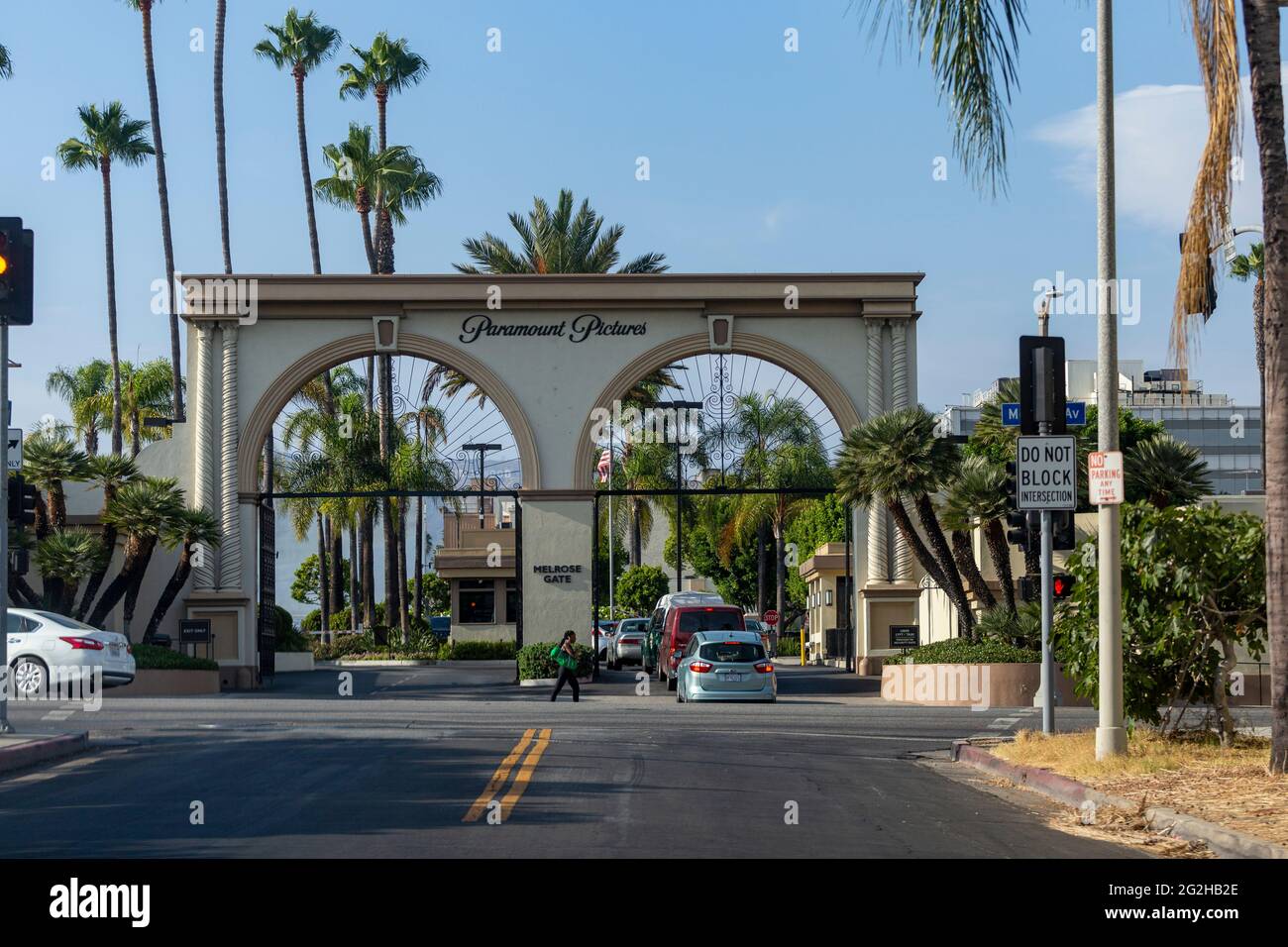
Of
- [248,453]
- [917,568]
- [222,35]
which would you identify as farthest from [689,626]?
[222,35]

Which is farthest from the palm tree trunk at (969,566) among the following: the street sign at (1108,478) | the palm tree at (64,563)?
the palm tree at (64,563)

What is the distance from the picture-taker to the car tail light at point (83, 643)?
84.8 ft

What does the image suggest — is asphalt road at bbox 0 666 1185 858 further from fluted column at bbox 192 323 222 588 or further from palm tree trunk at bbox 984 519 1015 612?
fluted column at bbox 192 323 222 588

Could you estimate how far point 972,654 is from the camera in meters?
30.5

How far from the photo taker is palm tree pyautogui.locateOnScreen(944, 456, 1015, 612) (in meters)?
30.1

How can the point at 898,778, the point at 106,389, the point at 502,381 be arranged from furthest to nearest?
the point at 106,389 → the point at 502,381 → the point at 898,778

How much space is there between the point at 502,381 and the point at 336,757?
2067cm

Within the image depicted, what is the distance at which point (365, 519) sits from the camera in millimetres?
60750

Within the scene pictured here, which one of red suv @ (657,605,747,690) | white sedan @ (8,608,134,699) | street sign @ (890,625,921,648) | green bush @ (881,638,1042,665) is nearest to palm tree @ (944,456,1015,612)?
green bush @ (881,638,1042,665)

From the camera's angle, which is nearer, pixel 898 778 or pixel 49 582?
pixel 898 778

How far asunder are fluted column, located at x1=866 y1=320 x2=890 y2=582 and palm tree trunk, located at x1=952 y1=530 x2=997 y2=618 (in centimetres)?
410

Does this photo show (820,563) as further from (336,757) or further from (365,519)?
(336,757)

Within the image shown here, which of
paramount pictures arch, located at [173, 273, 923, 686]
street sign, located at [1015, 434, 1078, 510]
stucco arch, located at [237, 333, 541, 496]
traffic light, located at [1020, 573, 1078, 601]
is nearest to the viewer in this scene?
street sign, located at [1015, 434, 1078, 510]

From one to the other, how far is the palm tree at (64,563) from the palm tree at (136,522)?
2.17 feet
